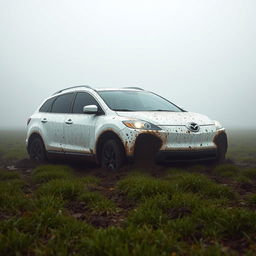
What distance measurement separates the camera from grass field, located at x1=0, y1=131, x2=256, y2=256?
3756mm

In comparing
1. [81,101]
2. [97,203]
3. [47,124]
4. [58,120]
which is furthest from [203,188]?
[47,124]

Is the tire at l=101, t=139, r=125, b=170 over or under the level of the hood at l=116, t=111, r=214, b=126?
under

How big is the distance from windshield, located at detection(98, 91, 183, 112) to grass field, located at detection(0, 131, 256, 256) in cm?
222

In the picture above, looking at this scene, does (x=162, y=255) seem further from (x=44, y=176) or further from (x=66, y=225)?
(x=44, y=176)

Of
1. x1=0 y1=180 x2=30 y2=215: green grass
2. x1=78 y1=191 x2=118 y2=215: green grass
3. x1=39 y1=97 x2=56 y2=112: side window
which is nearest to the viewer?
x1=0 y1=180 x2=30 y2=215: green grass

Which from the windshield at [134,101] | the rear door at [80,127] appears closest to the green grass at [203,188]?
the windshield at [134,101]

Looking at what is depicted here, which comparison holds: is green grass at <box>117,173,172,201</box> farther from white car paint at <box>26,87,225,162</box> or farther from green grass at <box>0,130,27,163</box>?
green grass at <box>0,130,27,163</box>

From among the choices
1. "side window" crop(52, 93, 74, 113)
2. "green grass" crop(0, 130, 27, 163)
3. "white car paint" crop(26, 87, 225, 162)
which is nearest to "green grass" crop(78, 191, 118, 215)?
"white car paint" crop(26, 87, 225, 162)

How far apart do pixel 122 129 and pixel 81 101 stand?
2.10 m

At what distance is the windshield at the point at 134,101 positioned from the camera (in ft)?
28.6

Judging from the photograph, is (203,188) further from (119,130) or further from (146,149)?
(119,130)

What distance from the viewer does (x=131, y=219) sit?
4.57 meters

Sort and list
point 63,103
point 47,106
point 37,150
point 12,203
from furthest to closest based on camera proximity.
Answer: point 47,106, point 37,150, point 63,103, point 12,203

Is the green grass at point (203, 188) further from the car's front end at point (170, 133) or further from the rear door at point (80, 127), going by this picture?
the rear door at point (80, 127)
